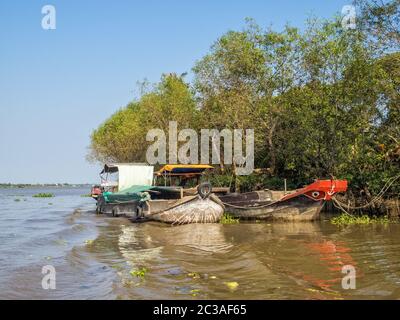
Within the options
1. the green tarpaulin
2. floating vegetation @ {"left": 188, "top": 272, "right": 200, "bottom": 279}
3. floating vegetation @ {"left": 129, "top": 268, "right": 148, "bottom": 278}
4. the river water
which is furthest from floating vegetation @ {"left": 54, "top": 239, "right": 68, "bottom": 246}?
floating vegetation @ {"left": 188, "top": 272, "right": 200, "bottom": 279}

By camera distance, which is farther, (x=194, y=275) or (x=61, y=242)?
(x=61, y=242)

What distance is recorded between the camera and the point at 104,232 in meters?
17.1

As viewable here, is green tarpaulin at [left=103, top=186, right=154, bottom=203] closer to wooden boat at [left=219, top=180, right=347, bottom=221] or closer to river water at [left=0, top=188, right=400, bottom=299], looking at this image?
wooden boat at [left=219, top=180, right=347, bottom=221]

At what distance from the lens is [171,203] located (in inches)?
752

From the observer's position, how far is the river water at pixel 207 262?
738 cm

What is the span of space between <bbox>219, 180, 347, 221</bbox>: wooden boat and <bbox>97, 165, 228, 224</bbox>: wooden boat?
1.45 meters

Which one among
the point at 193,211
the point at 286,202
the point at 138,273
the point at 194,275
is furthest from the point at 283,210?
the point at 138,273

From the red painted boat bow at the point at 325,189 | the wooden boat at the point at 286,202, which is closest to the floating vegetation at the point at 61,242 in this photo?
the wooden boat at the point at 286,202

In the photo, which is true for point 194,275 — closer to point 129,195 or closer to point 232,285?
point 232,285

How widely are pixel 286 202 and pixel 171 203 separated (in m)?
5.14

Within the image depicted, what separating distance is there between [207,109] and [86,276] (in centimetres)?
2299

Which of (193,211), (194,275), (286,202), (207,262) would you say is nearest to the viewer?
(194,275)
